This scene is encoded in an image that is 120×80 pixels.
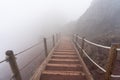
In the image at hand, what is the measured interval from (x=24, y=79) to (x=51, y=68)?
16210 millimetres

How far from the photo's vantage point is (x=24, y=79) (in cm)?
1855

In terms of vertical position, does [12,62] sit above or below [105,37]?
above

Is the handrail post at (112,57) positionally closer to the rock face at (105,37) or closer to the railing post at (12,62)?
the railing post at (12,62)

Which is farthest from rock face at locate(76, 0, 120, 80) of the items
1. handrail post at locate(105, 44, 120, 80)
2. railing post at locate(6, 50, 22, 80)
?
railing post at locate(6, 50, 22, 80)

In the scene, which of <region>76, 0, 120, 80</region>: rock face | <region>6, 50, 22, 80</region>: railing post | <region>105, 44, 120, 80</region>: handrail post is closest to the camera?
<region>105, 44, 120, 80</region>: handrail post

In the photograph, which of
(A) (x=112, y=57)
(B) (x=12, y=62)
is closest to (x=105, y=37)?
(A) (x=112, y=57)

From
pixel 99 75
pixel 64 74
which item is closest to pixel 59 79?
pixel 64 74

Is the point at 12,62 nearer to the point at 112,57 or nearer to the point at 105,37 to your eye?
the point at 112,57

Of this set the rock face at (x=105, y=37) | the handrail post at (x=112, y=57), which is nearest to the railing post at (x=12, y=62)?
the handrail post at (x=112, y=57)

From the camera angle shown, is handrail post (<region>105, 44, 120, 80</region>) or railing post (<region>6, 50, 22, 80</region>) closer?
handrail post (<region>105, 44, 120, 80</region>)

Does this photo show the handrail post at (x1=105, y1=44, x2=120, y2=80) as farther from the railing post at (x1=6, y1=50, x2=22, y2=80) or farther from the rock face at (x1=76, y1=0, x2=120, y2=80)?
the rock face at (x1=76, y1=0, x2=120, y2=80)

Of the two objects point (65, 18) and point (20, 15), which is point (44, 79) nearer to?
point (65, 18)

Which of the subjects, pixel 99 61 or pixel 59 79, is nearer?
pixel 59 79

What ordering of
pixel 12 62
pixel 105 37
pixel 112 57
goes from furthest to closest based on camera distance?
pixel 105 37 → pixel 12 62 → pixel 112 57
